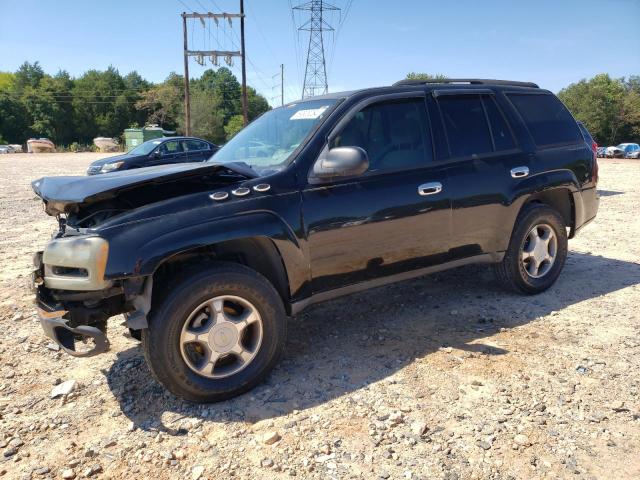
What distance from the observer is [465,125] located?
160 inches

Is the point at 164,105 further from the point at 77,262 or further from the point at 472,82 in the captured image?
the point at 77,262

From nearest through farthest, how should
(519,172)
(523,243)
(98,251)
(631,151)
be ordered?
(98,251), (519,172), (523,243), (631,151)

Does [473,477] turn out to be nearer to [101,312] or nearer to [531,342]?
[531,342]

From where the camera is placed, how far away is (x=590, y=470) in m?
2.30

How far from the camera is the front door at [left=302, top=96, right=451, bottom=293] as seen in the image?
3.27 m

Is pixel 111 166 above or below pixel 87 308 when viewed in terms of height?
above

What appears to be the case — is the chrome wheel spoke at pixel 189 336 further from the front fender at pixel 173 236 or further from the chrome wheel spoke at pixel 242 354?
the front fender at pixel 173 236

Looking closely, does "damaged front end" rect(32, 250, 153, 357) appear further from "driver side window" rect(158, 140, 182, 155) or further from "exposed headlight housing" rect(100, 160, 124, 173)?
"driver side window" rect(158, 140, 182, 155)

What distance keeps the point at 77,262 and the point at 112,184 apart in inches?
19.9

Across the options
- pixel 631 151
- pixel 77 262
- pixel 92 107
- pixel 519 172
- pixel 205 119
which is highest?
pixel 92 107

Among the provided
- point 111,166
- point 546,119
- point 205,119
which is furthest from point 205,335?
point 205,119

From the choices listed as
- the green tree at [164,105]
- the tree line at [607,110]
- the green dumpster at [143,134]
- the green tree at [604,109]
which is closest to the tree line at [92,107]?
A: the green tree at [164,105]

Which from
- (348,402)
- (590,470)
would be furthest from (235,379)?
(590,470)

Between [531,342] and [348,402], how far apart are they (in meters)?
1.62
